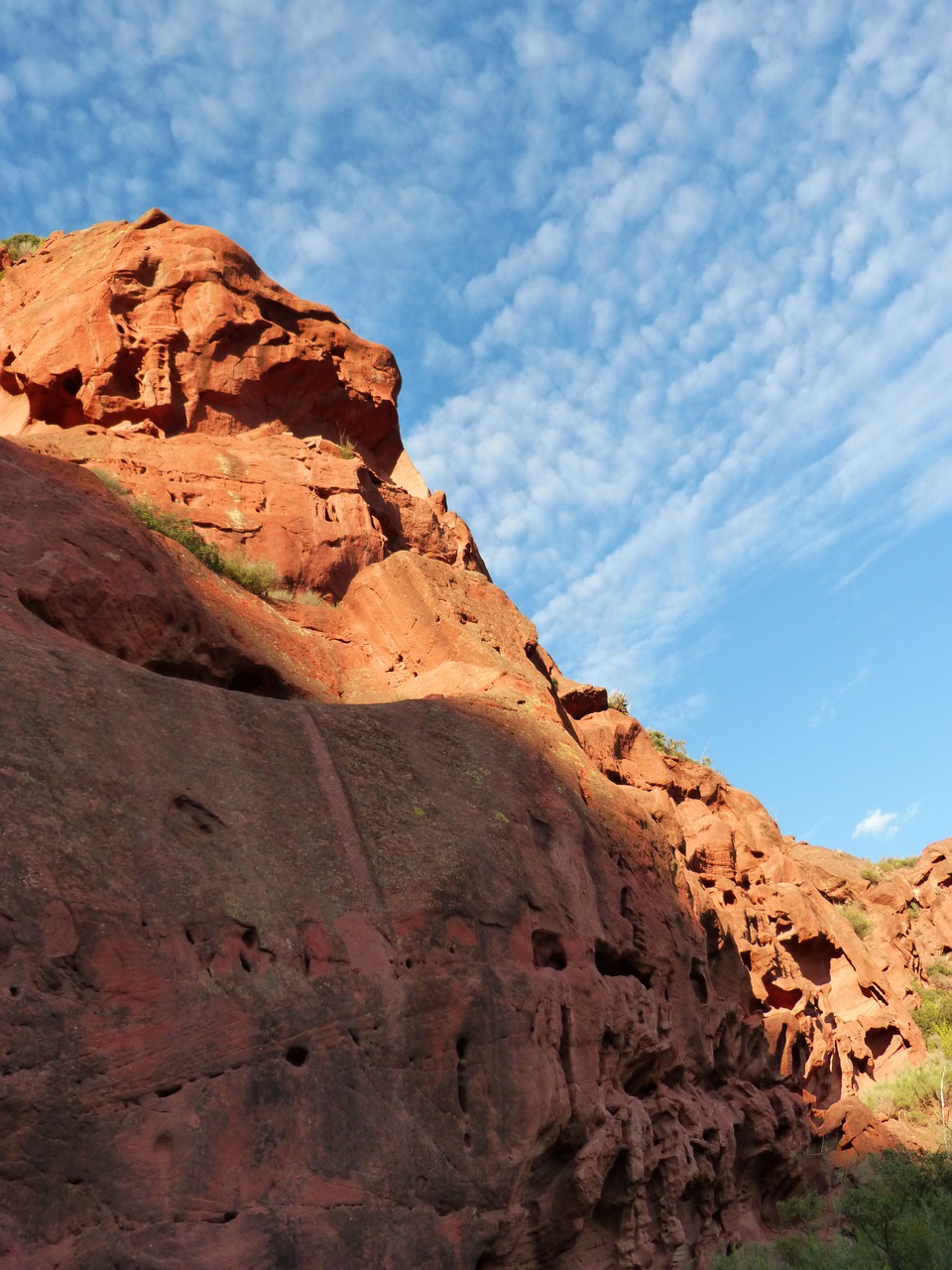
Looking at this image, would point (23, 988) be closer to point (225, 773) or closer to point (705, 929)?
point (225, 773)

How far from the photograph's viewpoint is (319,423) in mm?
22078

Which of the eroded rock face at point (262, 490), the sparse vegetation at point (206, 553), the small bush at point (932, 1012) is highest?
the eroded rock face at point (262, 490)

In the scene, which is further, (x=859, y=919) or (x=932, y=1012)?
(x=859, y=919)

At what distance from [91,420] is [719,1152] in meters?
15.5

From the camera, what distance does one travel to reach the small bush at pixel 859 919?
3167 cm

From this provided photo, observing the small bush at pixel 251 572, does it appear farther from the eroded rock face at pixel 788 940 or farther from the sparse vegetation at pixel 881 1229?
the sparse vegetation at pixel 881 1229

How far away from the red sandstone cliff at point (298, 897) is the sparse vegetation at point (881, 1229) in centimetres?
69

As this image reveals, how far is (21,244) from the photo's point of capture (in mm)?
26109

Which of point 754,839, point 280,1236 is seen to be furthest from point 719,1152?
point 754,839

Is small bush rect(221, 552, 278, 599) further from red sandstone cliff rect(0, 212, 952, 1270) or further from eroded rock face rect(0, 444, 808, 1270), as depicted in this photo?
eroded rock face rect(0, 444, 808, 1270)

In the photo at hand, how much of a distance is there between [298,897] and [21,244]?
882 inches

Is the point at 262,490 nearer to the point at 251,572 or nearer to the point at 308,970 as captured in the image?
the point at 251,572

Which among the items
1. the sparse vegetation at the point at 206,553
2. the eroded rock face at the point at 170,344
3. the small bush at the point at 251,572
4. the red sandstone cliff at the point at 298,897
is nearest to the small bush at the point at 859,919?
the red sandstone cliff at the point at 298,897

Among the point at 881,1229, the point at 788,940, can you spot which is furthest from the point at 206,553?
the point at 788,940
